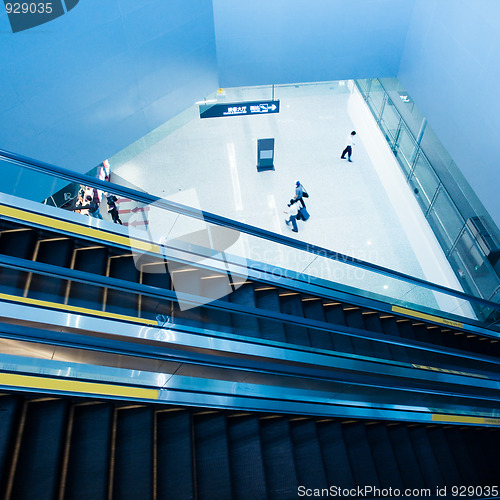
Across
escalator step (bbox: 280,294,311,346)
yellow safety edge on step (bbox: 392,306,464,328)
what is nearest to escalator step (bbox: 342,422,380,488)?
escalator step (bbox: 280,294,311,346)

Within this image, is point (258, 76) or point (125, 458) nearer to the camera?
point (125, 458)

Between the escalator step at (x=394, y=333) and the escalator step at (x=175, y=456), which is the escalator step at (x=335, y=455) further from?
the escalator step at (x=394, y=333)

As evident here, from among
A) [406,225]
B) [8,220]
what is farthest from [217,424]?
[406,225]

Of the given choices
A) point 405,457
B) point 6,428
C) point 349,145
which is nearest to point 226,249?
point 405,457

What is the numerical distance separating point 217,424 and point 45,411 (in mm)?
1471

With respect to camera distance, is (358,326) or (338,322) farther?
(358,326)

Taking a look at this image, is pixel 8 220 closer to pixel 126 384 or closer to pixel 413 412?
pixel 126 384

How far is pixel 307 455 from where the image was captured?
14.0 feet

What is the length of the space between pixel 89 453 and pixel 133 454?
34cm

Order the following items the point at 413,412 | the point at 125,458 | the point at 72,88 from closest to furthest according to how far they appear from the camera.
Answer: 1. the point at 125,458
2. the point at 413,412
3. the point at 72,88

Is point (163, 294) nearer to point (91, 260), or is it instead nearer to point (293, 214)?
point (91, 260)

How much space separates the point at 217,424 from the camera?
155 inches

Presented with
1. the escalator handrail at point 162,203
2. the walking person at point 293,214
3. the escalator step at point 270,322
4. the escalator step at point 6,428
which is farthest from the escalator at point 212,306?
the walking person at point 293,214

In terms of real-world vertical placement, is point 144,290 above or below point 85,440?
above
